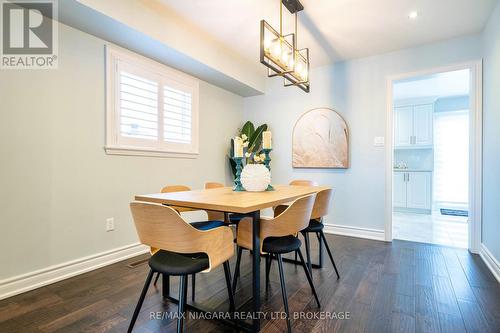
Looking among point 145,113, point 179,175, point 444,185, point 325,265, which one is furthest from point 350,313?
A: point 444,185

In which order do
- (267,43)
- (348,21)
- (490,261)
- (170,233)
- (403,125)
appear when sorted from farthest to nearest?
(403,125)
(348,21)
(490,261)
(267,43)
(170,233)

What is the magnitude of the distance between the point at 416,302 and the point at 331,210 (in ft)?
6.57

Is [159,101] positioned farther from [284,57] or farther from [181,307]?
[181,307]

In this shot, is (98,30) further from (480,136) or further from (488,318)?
(480,136)

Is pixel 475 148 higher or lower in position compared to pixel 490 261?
higher

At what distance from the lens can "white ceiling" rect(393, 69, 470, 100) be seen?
439cm

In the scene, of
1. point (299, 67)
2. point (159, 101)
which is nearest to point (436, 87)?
point (299, 67)

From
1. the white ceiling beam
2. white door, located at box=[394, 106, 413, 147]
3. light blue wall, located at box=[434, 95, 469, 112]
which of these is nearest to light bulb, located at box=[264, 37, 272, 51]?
the white ceiling beam

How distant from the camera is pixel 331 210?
3.77m

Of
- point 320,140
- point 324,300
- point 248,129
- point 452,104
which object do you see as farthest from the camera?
point 452,104

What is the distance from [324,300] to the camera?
1.84 meters

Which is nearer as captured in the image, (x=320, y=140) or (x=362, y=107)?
(x=362, y=107)

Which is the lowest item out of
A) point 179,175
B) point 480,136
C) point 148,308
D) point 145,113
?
point 148,308

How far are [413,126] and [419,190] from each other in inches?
55.9
